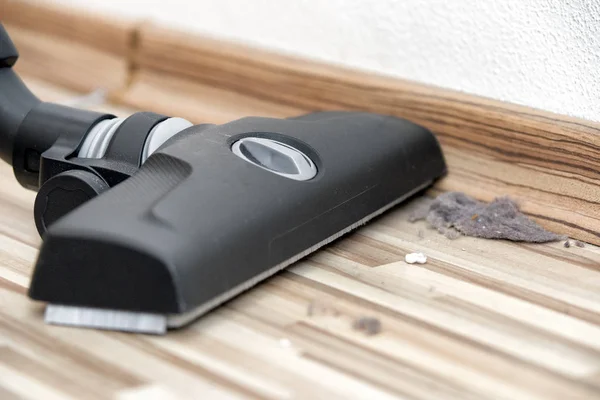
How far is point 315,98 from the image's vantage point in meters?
1.15

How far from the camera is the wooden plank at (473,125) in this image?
93cm

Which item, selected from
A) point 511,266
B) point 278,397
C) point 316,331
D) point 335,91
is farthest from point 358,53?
point 278,397

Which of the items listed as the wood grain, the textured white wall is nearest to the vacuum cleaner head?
the textured white wall

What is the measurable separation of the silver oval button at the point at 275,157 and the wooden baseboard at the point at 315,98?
0.25 meters

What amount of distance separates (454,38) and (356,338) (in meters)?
0.48

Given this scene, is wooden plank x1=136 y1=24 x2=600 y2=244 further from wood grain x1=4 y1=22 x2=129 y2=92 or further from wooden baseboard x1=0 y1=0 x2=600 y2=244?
wood grain x1=4 y1=22 x2=129 y2=92

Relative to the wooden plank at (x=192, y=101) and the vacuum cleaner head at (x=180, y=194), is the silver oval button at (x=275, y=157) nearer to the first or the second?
the vacuum cleaner head at (x=180, y=194)

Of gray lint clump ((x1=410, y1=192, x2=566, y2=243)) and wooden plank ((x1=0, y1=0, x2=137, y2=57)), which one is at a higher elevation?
wooden plank ((x1=0, y1=0, x2=137, y2=57))

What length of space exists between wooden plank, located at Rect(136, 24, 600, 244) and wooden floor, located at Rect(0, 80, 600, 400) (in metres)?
0.09

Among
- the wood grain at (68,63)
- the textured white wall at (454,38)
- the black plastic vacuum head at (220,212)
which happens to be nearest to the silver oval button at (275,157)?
the black plastic vacuum head at (220,212)

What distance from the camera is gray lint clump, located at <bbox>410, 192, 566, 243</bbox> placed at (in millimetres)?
919

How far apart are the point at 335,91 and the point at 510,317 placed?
0.47 m

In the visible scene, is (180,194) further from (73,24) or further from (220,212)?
(73,24)

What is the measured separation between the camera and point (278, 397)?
0.61 meters
